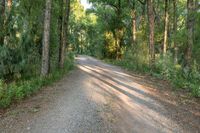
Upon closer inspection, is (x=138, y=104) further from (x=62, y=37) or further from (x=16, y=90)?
(x=62, y=37)

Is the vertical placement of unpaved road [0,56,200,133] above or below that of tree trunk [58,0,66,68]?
below

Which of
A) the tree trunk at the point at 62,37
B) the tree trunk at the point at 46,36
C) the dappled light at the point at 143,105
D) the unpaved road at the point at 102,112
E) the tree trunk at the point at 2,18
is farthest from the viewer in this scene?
the tree trunk at the point at 62,37

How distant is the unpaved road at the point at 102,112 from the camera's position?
7781 millimetres

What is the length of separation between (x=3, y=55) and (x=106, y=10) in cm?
2471

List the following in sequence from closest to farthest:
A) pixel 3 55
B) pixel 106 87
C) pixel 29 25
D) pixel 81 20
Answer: pixel 106 87, pixel 3 55, pixel 29 25, pixel 81 20

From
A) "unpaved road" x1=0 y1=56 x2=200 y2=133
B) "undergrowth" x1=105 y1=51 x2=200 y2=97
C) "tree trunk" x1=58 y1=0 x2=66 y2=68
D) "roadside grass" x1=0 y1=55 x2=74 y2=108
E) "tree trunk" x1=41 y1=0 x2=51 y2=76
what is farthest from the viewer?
"tree trunk" x1=58 y1=0 x2=66 y2=68

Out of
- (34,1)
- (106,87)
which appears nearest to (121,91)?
(106,87)

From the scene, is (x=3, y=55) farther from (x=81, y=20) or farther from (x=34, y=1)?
(x=81, y=20)

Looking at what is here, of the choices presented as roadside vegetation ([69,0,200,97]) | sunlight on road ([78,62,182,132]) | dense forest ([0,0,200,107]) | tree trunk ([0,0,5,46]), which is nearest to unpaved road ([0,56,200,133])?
sunlight on road ([78,62,182,132])

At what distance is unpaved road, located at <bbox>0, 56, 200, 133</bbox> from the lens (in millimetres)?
7781

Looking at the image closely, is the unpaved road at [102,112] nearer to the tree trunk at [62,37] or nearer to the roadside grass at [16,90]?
the roadside grass at [16,90]

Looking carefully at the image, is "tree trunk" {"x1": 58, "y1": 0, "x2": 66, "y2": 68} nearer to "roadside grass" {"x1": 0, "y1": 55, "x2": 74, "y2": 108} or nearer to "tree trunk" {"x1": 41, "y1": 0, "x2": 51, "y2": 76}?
"tree trunk" {"x1": 41, "y1": 0, "x2": 51, "y2": 76}

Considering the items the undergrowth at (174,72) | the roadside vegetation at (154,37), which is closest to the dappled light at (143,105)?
the undergrowth at (174,72)

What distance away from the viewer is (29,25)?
63.0 ft
